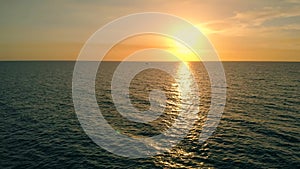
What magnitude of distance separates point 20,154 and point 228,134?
35.6m

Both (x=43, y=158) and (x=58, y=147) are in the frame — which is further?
(x=58, y=147)

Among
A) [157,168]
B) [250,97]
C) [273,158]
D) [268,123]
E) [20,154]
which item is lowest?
[20,154]

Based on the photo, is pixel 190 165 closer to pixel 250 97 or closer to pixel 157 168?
pixel 157 168

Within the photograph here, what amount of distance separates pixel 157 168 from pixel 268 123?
3062 cm

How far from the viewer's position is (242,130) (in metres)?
43.6

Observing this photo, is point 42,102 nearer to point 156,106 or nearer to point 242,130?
point 156,106

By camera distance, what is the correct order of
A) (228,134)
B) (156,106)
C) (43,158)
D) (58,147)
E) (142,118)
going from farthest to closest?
(156,106), (142,118), (228,134), (58,147), (43,158)

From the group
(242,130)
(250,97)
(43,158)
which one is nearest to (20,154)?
(43,158)

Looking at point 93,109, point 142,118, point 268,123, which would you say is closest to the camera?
point 268,123

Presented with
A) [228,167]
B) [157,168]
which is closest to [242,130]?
[228,167]

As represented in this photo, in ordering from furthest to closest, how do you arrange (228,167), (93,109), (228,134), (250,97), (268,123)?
(250,97)
(93,109)
(268,123)
(228,134)
(228,167)

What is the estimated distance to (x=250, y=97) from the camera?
252ft

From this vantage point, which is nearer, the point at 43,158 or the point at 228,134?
the point at 43,158

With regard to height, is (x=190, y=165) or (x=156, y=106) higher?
(x=156, y=106)
